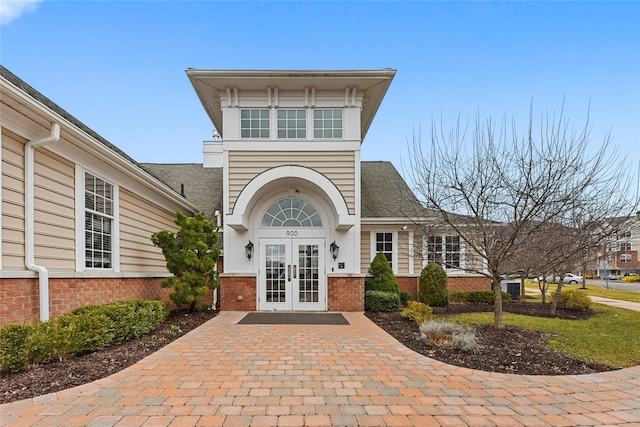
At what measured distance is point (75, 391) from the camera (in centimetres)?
404

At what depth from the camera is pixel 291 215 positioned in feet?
36.4

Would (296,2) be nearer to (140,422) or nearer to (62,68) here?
(62,68)

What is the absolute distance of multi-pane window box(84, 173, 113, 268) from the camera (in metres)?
7.10

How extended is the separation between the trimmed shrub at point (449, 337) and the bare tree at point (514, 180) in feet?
5.50

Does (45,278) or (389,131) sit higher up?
(389,131)

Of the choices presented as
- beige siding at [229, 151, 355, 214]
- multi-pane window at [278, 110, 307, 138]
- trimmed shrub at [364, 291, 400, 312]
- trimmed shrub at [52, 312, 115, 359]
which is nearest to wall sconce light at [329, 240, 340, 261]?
beige siding at [229, 151, 355, 214]

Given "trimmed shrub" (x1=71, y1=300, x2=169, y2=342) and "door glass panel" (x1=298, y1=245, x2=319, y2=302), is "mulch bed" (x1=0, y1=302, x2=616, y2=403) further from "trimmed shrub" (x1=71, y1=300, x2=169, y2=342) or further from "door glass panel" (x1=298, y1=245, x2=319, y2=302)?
"door glass panel" (x1=298, y1=245, x2=319, y2=302)

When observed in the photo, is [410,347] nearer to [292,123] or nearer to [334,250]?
[334,250]

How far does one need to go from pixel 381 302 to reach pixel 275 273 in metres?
3.40

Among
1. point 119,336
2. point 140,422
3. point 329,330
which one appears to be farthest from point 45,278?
point 329,330

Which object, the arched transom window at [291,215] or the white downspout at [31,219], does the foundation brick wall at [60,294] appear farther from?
the arched transom window at [291,215]

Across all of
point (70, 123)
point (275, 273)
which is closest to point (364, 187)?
point (275, 273)

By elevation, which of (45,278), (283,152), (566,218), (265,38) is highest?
(265,38)

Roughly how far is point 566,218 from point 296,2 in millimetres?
9359
